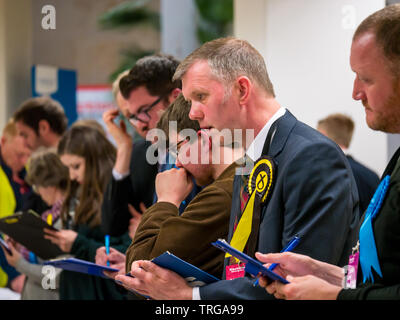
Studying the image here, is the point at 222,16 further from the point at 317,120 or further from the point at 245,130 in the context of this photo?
the point at 245,130

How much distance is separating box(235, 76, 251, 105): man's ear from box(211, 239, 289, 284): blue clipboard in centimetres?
61

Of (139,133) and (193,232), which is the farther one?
(139,133)

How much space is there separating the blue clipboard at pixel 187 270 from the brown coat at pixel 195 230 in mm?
142

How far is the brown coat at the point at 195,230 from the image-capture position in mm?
2119

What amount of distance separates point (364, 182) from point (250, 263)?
2277 mm

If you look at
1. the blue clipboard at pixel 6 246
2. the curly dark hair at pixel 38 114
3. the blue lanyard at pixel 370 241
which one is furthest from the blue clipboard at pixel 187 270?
the curly dark hair at pixel 38 114

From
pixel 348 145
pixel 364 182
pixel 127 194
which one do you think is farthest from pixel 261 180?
pixel 348 145

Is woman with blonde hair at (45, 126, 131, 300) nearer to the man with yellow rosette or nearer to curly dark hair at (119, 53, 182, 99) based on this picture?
curly dark hair at (119, 53, 182, 99)

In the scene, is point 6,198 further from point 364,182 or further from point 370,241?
point 370,241

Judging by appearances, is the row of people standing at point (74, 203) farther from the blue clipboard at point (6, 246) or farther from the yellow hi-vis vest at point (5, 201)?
the yellow hi-vis vest at point (5, 201)

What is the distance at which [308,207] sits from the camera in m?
1.77

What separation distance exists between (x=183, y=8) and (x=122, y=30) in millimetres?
2464

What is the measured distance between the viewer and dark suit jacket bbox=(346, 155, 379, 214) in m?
3.67
